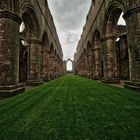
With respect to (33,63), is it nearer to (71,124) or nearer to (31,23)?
(31,23)

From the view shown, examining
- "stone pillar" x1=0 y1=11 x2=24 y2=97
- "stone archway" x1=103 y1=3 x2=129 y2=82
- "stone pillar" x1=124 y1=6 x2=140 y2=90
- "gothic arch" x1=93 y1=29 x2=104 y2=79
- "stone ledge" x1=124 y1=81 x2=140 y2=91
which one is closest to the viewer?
"stone pillar" x1=0 y1=11 x2=24 y2=97

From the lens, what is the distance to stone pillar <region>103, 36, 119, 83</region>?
10008 millimetres

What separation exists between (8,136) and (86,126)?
52.5 inches

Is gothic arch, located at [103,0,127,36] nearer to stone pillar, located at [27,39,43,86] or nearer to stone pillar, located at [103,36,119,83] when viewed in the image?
stone pillar, located at [103,36,119,83]

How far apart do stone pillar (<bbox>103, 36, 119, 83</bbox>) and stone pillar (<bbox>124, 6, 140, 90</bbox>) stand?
345 cm

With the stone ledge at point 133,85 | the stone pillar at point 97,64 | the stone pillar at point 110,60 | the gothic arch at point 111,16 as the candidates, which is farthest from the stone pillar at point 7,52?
the stone pillar at point 97,64

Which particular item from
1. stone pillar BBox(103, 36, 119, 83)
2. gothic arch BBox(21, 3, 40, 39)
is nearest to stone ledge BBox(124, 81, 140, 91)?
stone pillar BBox(103, 36, 119, 83)

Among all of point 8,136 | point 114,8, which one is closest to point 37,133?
point 8,136

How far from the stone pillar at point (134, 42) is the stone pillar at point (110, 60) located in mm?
3451

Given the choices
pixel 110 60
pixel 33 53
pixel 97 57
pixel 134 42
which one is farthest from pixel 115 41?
pixel 33 53

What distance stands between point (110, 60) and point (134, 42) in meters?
3.85

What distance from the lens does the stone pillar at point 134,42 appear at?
19.9 ft

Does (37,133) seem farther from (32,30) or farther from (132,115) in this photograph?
(32,30)

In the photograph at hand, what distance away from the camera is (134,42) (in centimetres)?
627
